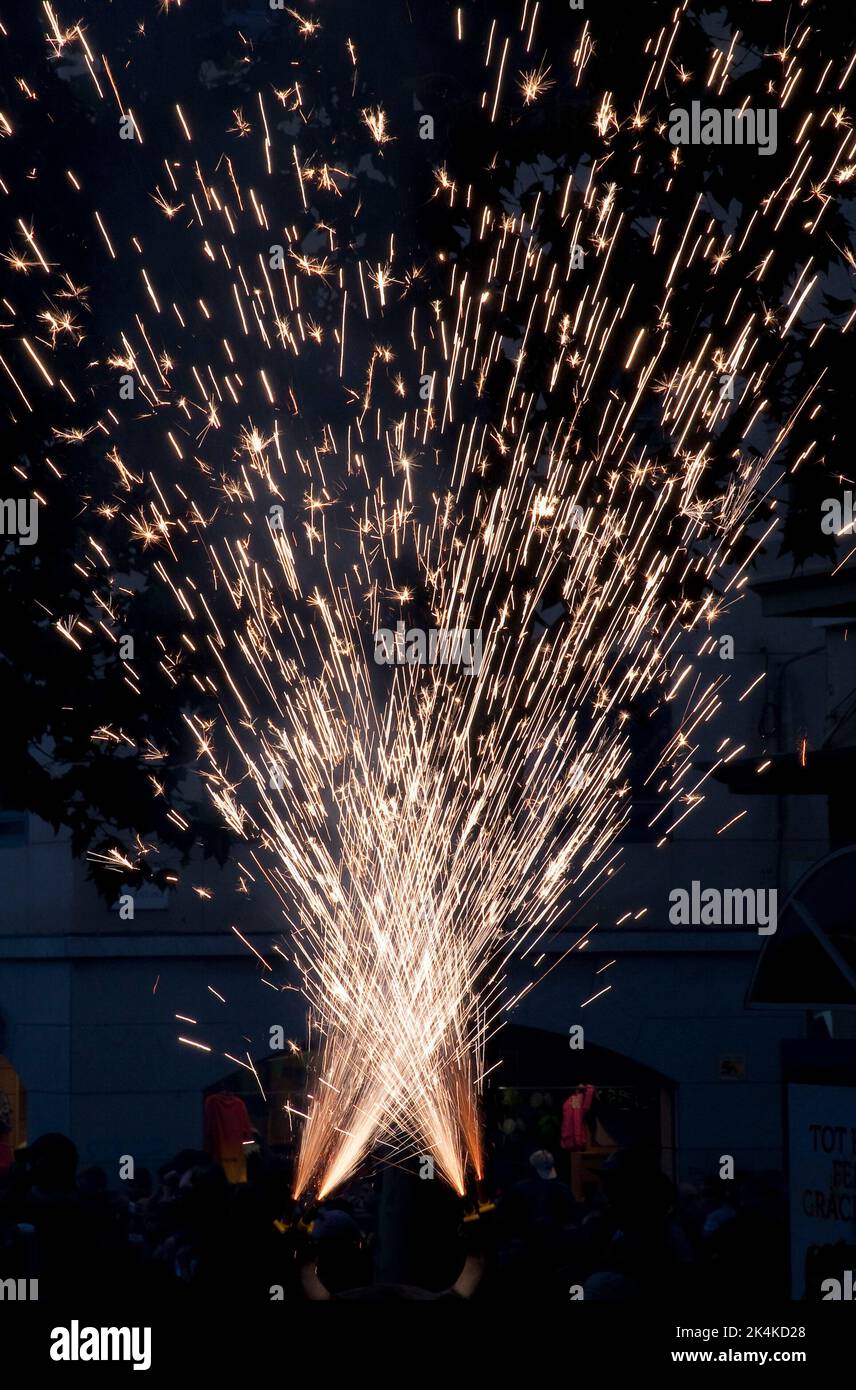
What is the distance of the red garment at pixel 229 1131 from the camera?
1684 centimetres

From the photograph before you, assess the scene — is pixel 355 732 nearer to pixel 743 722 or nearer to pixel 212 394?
pixel 212 394

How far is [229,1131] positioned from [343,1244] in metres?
8.82

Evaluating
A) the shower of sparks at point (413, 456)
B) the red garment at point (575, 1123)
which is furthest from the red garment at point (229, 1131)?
the shower of sparks at point (413, 456)

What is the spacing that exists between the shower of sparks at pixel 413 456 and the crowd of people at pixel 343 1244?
0.68m

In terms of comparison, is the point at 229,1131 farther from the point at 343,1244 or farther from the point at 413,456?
the point at 343,1244

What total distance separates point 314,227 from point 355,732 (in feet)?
10.3

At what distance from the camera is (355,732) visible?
12.2 metres

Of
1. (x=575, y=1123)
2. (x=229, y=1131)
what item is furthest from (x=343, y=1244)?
(x=575, y=1123)

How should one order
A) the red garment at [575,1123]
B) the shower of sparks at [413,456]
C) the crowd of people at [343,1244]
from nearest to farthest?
the crowd of people at [343,1244] < the shower of sparks at [413,456] < the red garment at [575,1123]

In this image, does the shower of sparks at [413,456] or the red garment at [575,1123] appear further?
the red garment at [575,1123]

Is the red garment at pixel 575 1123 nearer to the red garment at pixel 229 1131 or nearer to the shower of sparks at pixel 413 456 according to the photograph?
the red garment at pixel 229 1131
